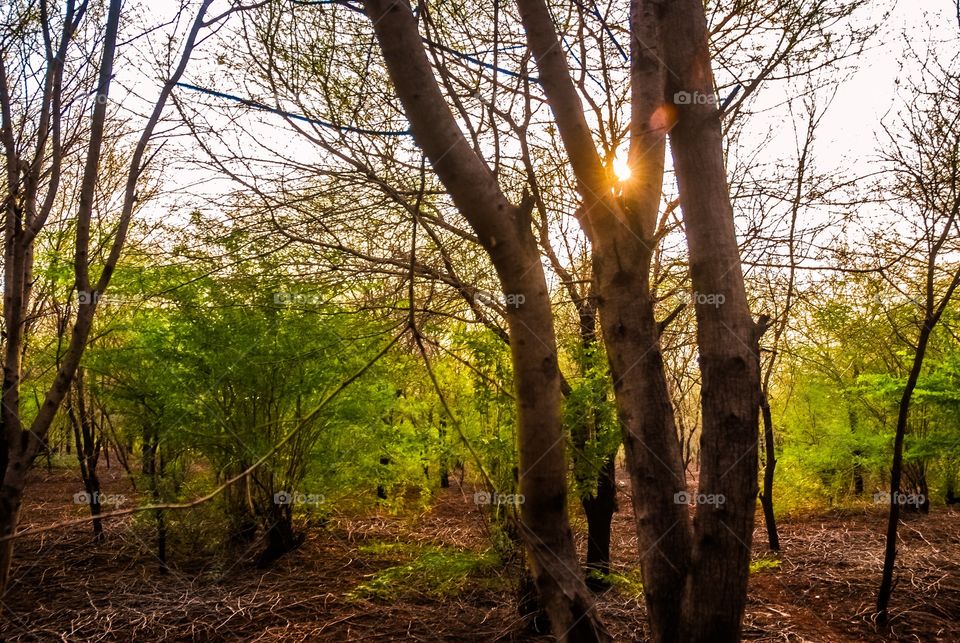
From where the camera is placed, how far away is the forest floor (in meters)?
4.89

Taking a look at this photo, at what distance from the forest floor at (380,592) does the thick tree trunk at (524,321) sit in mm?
1523

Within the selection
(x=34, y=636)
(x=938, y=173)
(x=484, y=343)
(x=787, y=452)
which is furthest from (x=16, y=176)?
(x=787, y=452)

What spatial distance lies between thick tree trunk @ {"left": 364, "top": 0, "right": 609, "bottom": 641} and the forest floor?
5.00 feet

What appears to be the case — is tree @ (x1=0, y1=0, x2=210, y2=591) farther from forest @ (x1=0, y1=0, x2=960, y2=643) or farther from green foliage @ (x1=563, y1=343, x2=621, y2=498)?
green foliage @ (x1=563, y1=343, x2=621, y2=498)

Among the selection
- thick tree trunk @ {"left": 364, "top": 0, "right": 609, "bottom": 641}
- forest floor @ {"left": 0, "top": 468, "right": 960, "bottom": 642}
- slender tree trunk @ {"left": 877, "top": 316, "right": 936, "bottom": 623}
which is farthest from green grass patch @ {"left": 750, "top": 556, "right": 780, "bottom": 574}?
thick tree trunk @ {"left": 364, "top": 0, "right": 609, "bottom": 641}

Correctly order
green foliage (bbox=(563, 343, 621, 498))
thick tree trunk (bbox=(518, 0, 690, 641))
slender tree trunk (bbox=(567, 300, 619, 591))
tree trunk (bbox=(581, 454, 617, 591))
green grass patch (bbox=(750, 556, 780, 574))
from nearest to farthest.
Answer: thick tree trunk (bbox=(518, 0, 690, 641)) → green grass patch (bbox=(750, 556, 780, 574)) → green foliage (bbox=(563, 343, 621, 498)) → slender tree trunk (bbox=(567, 300, 619, 591)) → tree trunk (bbox=(581, 454, 617, 591))

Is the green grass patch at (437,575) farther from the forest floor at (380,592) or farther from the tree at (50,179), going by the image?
the tree at (50,179)

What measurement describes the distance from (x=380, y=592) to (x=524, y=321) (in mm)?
4101

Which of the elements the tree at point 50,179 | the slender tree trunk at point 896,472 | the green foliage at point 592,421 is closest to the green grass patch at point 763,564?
the slender tree trunk at point 896,472

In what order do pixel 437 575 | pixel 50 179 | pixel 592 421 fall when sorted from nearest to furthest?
pixel 50 179
pixel 437 575
pixel 592 421

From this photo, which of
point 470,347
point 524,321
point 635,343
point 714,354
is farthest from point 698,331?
point 470,347

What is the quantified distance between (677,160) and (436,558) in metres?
3.81

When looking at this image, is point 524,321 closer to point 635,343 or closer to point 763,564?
point 635,343

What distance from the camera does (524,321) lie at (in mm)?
1887
